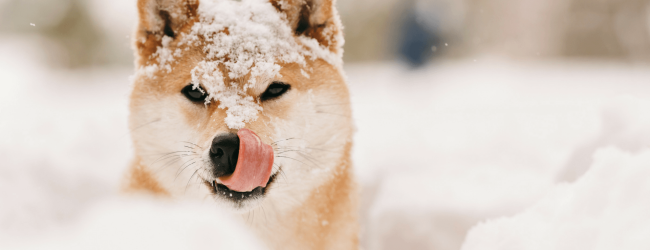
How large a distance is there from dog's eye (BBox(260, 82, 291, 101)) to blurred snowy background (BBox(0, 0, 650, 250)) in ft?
2.06

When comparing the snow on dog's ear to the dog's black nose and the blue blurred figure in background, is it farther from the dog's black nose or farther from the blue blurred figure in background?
the blue blurred figure in background

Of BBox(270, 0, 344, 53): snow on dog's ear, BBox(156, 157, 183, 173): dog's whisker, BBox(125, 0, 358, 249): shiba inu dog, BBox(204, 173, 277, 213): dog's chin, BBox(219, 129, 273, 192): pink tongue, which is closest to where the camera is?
BBox(219, 129, 273, 192): pink tongue

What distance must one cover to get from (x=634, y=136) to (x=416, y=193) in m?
0.98

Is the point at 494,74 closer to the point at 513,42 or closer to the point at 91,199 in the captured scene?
the point at 513,42

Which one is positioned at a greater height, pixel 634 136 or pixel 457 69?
pixel 457 69

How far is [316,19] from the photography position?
1.80 metres

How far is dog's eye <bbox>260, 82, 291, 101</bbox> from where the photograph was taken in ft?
5.21

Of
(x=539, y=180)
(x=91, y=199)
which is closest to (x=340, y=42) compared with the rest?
(x=539, y=180)

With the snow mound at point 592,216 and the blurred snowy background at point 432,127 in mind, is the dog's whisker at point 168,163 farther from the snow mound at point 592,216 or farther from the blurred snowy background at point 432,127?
the snow mound at point 592,216

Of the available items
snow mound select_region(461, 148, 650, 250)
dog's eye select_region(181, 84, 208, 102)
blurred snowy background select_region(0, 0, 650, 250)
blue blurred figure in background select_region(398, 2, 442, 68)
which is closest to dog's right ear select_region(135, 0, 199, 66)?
blurred snowy background select_region(0, 0, 650, 250)

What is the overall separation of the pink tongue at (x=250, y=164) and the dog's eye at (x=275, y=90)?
0.28 meters

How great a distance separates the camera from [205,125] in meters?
1.48

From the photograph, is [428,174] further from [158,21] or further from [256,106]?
[158,21]

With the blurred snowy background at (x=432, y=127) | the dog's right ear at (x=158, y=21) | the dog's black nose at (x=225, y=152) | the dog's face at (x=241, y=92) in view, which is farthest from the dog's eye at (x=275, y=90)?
the blurred snowy background at (x=432, y=127)
